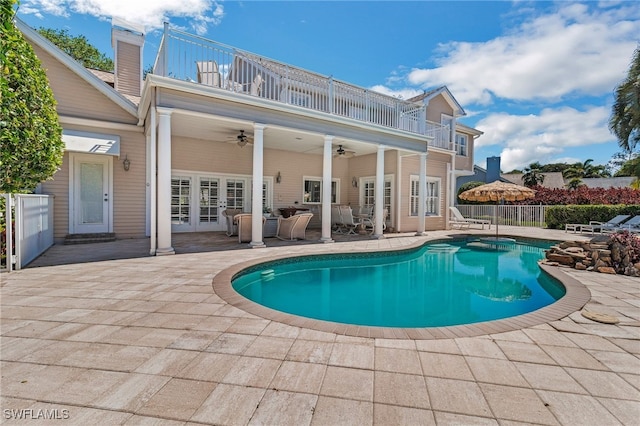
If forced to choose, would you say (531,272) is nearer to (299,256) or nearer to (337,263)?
(337,263)

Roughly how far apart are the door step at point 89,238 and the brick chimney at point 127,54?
5328 millimetres

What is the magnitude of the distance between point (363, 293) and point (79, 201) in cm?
810

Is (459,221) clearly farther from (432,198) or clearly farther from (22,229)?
(22,229)

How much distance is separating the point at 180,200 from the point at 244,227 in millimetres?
3434

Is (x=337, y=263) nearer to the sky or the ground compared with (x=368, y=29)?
nearer to the ground

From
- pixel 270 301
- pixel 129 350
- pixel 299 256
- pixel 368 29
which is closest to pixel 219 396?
pixel 129 350

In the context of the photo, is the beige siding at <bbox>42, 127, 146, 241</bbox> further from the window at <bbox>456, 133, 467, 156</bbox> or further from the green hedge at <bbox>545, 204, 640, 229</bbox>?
the green hedge at <bbox>545, 204, 640, 229</bbox>

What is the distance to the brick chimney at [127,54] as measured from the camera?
1023 centimetres

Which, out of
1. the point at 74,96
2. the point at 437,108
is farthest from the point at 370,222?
the point at 74,96

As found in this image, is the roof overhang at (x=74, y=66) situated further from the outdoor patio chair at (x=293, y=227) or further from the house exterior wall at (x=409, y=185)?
the house exterior wall at (x=409, y=185)

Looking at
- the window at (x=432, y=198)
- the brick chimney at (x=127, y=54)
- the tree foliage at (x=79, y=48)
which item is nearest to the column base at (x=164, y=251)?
the brick chimney at (x=127, y=54)

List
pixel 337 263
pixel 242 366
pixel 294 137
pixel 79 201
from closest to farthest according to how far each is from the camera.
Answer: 1. pixel 242 366
2. pixel 337 263
3. pixel 79 201
4. pixel 294 137

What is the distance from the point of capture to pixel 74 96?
7.98 metres

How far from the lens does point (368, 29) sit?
950 cm
